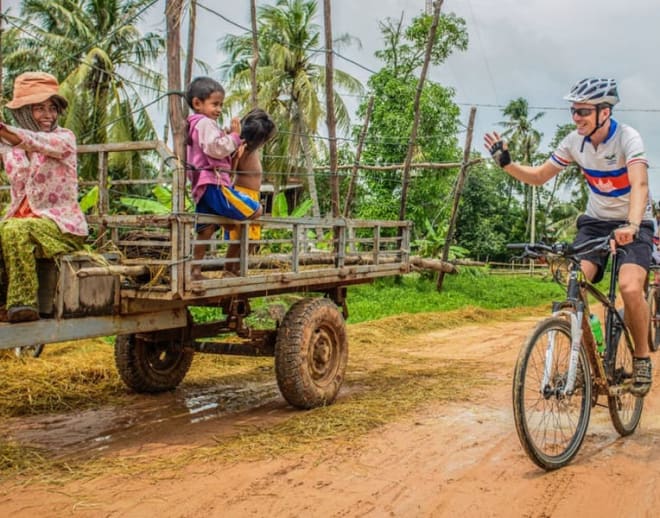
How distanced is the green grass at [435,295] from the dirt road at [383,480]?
24.7 ft

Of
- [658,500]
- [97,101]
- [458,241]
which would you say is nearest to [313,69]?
[97,101]

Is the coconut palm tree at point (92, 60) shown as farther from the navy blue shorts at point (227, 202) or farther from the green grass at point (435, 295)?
the navy blue shorts at point (227, 202)

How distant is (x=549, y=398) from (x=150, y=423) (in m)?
3.02

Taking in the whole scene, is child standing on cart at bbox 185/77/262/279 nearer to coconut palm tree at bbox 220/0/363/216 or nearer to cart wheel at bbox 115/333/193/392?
cart wheel at bbox 115/333/193/392

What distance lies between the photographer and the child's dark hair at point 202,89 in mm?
5660

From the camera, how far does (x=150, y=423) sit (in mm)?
5734

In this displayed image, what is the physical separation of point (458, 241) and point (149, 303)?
3452cm

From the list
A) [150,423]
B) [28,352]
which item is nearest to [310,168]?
[28,352]

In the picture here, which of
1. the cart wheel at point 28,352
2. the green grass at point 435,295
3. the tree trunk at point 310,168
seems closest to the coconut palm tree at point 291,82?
the tree trunk at point 310,168

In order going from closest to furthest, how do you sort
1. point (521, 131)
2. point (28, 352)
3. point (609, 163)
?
1. point (609, 163)
2. point (28, 352)
3. point (521, 131)

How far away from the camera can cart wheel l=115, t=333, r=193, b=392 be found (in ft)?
21.6

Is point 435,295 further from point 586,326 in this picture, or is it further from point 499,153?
point 586,326

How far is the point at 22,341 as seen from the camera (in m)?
4.40

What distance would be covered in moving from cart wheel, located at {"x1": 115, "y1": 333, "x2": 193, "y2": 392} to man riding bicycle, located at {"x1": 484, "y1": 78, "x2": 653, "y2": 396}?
352 cm
